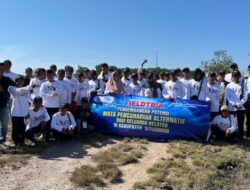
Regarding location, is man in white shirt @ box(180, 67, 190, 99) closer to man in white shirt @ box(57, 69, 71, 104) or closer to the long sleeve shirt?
the long sleeve shirt

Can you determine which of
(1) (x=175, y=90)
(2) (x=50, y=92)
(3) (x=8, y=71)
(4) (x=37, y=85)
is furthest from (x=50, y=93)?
(1) (x=175, y=90)

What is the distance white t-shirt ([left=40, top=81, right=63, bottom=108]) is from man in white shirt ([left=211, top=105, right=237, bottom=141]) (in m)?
4.27

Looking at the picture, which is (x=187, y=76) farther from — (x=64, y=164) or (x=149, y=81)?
(x=64, y=164)

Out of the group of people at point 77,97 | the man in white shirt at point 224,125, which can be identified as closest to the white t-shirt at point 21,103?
the group of people at point 77,97

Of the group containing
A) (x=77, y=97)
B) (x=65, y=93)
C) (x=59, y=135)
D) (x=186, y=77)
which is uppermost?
(x=186, y=77)

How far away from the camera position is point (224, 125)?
10156 mm

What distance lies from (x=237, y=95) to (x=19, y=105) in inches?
225

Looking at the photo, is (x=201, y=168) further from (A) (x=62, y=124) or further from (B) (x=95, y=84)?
(B) (x=95, y=84)

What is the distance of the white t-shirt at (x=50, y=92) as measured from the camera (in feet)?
32.7

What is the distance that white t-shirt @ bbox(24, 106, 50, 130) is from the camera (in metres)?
9.64

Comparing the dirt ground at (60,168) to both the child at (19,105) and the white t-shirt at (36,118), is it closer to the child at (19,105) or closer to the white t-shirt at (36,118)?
the white t-shirt at (36,118)

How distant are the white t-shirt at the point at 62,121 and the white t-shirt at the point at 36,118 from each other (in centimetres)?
26

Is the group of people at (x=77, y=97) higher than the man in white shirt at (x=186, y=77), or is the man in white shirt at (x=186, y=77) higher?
the man in white shirt at (x=186, y=77)

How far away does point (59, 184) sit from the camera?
690cm
